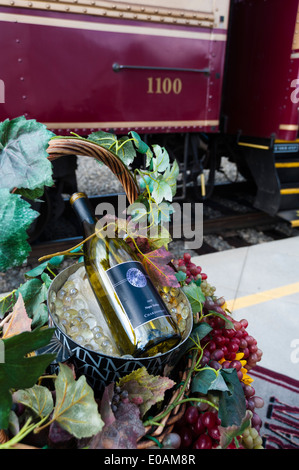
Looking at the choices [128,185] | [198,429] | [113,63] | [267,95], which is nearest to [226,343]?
[198,429]

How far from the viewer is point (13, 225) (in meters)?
0.61

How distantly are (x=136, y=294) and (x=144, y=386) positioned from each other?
20cm

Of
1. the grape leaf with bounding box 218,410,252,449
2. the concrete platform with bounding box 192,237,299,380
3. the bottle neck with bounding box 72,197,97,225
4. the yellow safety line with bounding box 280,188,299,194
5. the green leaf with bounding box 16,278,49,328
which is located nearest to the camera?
the grape leaf with bounding box 218,410,252,449

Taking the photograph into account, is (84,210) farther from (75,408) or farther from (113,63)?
(113,63)

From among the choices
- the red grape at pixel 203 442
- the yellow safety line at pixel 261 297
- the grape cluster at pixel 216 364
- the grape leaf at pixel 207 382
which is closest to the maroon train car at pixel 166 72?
the yellow safety line at pixel 261 297

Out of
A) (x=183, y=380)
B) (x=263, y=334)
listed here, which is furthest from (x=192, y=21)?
(x=183, y=380)

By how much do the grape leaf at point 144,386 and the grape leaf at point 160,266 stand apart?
9.9 inches

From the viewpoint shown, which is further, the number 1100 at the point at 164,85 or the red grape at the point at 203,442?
the number 1100 at the point at 164,85

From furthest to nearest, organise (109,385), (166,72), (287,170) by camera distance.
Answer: (287,170)
(166,72)
(109,385)

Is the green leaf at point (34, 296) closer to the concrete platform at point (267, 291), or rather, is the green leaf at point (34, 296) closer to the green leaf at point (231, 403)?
the green leaf at point (231, 403)

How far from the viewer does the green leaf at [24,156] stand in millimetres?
660

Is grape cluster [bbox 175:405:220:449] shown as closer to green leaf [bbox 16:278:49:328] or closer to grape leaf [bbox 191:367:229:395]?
grape leaf [bbox 191:367:229:395]

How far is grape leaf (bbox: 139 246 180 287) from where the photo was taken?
892 mm

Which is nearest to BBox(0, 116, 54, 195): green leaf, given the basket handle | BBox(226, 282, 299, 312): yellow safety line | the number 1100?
the basket handle
